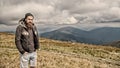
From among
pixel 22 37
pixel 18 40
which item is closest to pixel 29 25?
pixel 22 37

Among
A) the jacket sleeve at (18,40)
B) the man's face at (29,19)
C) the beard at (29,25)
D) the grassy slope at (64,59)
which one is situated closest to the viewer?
the jacket sleeve at (18,40)

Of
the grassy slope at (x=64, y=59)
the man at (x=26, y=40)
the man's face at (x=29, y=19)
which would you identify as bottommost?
the grassy slope at (x=64, y=59)

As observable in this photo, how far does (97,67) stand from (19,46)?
11.7 metres

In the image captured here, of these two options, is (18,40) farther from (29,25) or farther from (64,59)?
(64,59)

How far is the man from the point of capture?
1257cm

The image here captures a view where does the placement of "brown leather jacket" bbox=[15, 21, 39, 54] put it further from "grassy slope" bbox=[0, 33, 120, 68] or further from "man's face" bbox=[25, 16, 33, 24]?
"grassy slope" bbox=[0, 33, 120, 68]

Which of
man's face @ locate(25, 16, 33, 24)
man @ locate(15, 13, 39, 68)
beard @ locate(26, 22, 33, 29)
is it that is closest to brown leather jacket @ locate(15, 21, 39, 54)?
man @ locate(15, 13, 39, 68)

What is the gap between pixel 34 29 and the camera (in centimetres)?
1317

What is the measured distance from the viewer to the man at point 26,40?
12570 millimetres

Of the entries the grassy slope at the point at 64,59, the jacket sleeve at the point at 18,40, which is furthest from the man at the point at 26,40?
the grassy slope at the point at 64,59

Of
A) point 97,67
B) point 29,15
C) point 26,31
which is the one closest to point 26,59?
point 26,31

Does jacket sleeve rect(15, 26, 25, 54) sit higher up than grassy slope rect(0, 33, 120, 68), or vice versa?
jacket sleeve rect(15, 26, 25, 54)

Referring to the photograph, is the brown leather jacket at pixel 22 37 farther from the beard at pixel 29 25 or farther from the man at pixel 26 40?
the beard at pixel 29 25

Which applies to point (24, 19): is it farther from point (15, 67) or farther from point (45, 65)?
point (45, 65)
